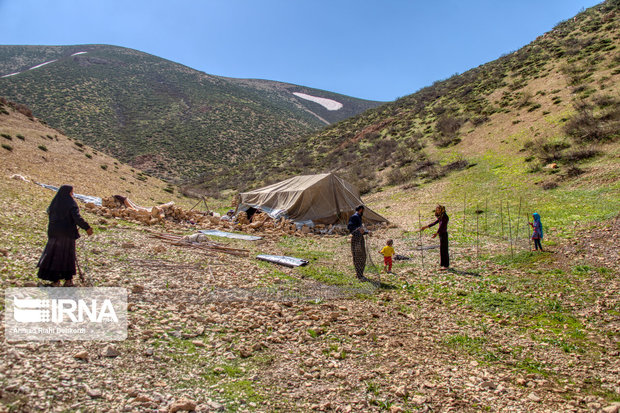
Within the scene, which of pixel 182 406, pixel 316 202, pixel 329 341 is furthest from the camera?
pixel 316 202

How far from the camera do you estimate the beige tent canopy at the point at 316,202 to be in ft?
55.9

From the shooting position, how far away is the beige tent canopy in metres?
17.0

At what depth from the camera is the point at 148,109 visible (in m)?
57.4

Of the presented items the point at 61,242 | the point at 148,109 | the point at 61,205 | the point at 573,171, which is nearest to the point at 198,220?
the point at 61,205

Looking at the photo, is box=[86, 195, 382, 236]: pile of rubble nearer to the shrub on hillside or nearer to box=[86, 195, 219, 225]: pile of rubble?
box=[86, 195, 219, 225]: pile of rubble

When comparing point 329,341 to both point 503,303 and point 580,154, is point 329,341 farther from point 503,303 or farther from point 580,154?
point 580,154

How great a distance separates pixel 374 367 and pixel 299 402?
120cm

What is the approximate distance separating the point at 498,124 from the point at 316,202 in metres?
18.1

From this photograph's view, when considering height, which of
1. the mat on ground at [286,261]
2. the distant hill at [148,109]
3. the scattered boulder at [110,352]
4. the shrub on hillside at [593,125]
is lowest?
the scattered boulder at [110,352]

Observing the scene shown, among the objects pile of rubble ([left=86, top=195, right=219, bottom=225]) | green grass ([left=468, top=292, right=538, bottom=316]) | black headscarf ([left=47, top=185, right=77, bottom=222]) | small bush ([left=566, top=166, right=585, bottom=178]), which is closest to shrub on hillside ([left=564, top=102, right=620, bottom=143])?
small bush ([left=566, top=166, right=585, bottom=178])

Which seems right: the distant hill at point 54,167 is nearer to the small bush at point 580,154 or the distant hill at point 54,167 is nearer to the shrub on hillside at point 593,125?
the small bush at point 580,154

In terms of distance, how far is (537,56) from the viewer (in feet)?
114

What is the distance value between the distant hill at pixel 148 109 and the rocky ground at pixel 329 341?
40.0 meters

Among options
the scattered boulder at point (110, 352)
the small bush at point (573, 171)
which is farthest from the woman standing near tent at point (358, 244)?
the small bush at point (573, 171)
